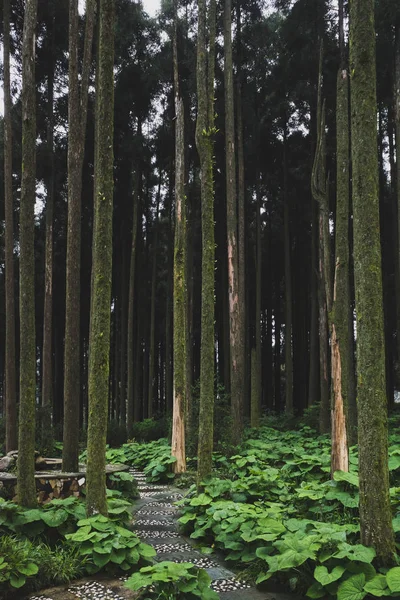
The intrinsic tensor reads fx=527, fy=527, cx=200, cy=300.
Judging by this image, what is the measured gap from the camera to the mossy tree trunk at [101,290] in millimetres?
5359

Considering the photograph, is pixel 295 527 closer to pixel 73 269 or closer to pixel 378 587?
pixel 378 587

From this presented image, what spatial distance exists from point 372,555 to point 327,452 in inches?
224

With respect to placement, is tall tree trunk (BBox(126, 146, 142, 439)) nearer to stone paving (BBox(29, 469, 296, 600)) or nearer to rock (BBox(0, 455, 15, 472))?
rock (BBox(0, 455, 15, 472))

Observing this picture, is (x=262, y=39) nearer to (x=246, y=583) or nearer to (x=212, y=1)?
(x=212, y=1)

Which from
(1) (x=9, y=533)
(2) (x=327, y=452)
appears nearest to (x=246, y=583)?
(1) (x=9, y=533)

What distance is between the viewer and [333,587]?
381 cm

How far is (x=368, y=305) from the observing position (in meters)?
4.22

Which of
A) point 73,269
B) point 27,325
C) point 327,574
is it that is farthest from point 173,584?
point 73,269

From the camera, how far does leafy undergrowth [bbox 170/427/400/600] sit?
3.80 metres

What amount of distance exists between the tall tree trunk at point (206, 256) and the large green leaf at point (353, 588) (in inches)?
141

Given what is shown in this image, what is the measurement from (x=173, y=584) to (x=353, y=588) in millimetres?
1316

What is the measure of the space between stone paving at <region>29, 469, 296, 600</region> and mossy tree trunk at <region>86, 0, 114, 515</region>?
0.90 m

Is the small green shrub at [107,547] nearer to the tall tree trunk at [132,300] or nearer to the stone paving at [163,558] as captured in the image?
the stone paving at [163,558]

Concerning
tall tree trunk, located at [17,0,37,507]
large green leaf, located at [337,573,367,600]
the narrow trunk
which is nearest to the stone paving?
large green leaf, located at [337,573,367,600]
